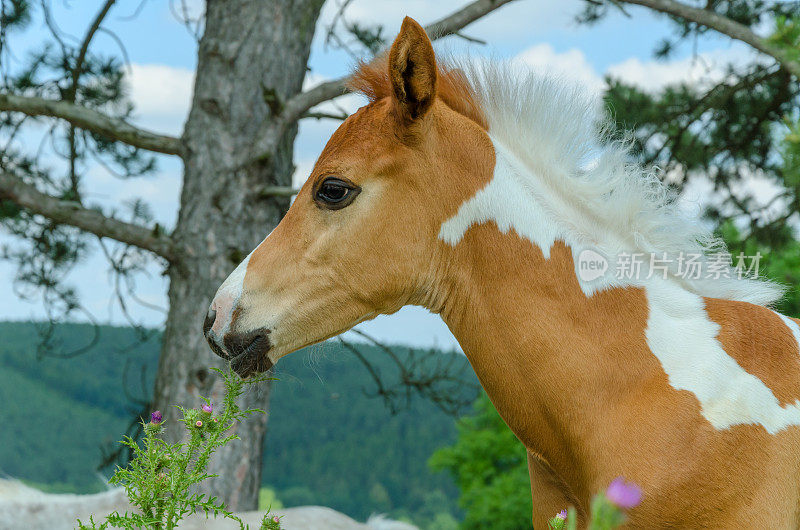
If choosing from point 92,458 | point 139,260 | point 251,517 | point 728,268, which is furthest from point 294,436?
point 728,268

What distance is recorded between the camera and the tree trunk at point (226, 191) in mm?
4371

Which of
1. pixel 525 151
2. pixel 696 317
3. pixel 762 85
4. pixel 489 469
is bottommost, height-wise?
pixel 696 317

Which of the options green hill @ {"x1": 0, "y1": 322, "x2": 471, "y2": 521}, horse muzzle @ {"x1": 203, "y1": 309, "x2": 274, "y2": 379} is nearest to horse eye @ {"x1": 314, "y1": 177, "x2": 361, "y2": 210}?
horse muzzle @ {"x1": 203, "y1": 309, "x2": 274, "y2": 379}

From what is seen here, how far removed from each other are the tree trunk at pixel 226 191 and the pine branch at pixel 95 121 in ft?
0.76

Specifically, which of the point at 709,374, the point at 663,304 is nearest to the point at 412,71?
the point at 663,304

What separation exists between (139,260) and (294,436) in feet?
21.0

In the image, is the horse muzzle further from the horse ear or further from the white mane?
the white mane

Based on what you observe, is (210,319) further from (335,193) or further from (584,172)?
(584,172)

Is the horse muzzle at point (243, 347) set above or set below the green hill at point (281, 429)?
below

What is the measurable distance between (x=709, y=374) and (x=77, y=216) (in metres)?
4.07

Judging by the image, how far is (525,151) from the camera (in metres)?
2.03

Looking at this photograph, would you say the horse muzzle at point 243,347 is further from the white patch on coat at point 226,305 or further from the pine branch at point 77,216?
the pine branch at point 77,216

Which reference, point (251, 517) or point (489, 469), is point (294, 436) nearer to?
point (489, 469)

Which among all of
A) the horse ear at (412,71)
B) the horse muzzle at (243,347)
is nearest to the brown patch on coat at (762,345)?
the horse ear at (412,71)
